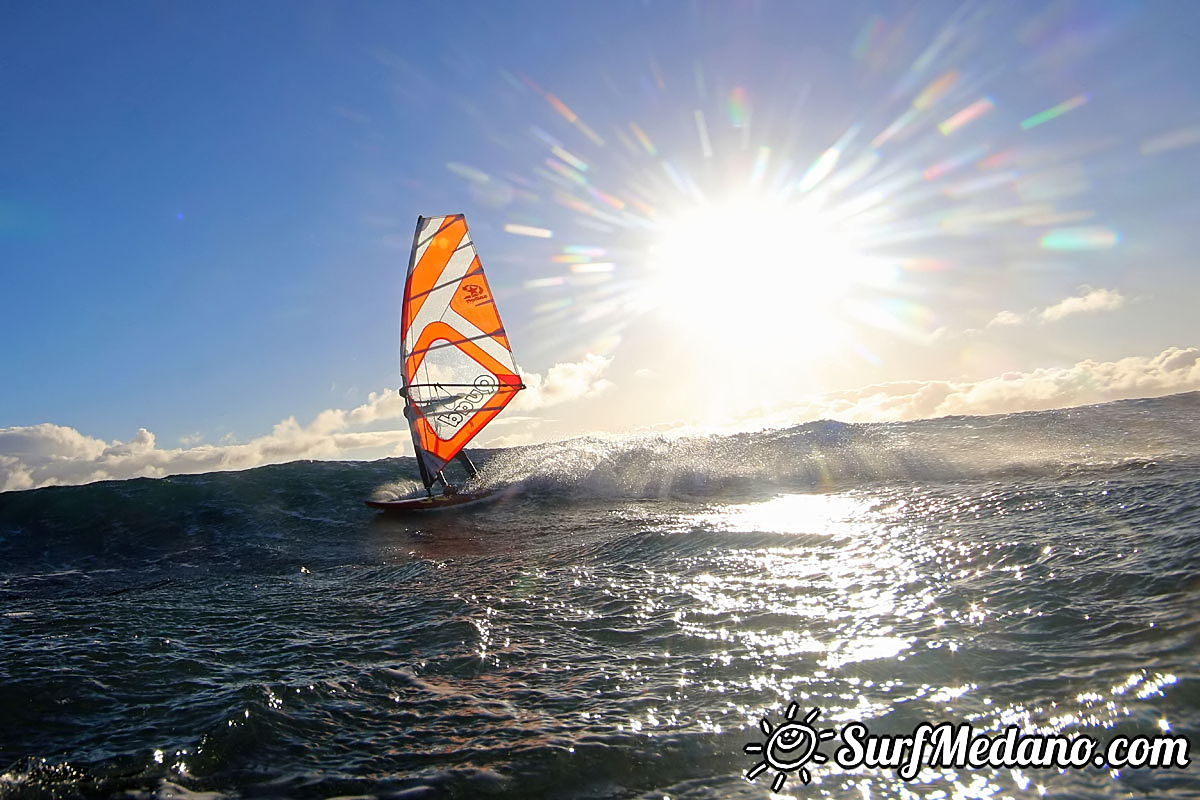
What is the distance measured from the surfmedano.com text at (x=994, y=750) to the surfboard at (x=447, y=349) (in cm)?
1563

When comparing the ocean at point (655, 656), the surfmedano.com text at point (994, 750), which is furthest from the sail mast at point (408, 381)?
the surfmedano.com text at point (994, 750)

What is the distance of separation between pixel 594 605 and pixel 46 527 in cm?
1765

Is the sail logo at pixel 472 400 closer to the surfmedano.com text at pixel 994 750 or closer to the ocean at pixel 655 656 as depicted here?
the ocean at pixel 655 656

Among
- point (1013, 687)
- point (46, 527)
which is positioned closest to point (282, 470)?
point (46, 527)

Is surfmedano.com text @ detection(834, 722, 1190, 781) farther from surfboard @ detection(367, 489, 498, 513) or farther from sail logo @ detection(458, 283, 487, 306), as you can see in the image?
sail logo @ detection(458, 283, 487, 306)

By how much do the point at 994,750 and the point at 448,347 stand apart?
1759 centimetres

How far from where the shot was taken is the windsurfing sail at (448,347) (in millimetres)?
18781

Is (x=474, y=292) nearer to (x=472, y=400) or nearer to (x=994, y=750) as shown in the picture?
(x=472, y=400)

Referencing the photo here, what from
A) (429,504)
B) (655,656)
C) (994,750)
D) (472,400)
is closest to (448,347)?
(472,400)

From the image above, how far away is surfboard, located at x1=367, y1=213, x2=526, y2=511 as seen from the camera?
1877 centimetres

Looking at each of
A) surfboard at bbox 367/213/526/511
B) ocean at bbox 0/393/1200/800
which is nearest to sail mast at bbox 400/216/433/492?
surfboard at bbox 367/213/526/511

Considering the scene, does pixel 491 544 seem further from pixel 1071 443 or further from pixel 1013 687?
pixel 1071 443

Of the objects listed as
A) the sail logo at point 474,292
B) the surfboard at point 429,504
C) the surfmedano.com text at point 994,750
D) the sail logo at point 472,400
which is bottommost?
the surfmedano.com text at point 994,750

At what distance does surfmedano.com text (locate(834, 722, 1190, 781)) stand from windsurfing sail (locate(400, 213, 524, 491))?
16674 mm
